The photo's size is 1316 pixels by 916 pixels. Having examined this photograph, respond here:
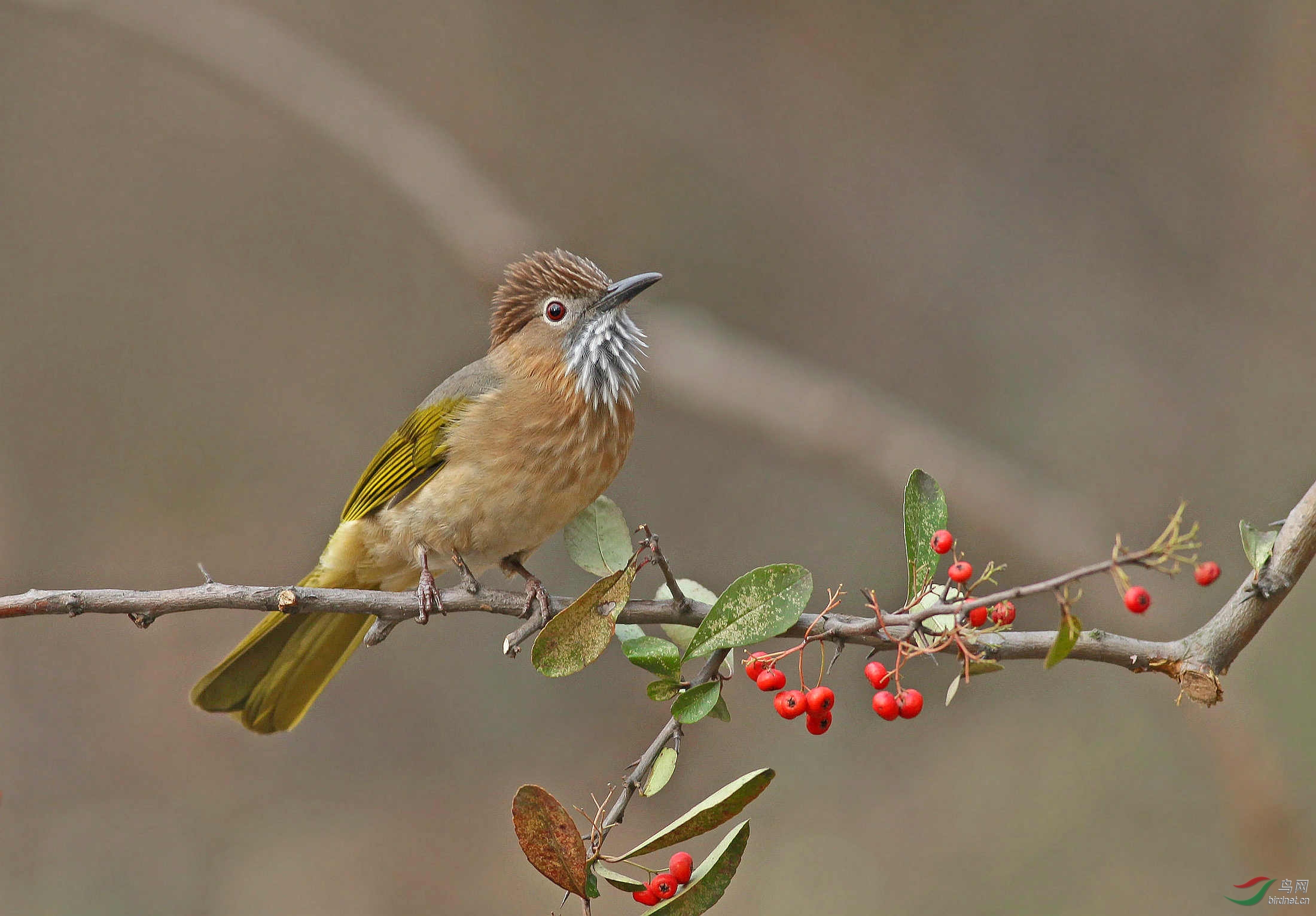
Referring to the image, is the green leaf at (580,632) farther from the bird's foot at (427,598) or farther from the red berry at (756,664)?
the bird's foot at (427,598)

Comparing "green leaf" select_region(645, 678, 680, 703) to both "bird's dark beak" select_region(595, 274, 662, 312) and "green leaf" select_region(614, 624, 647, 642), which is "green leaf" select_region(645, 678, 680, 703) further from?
"bird's dark beak" select_region(595, 274, 662, 312)

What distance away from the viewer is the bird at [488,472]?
10.8ft

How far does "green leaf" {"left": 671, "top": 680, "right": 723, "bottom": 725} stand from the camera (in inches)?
78.4

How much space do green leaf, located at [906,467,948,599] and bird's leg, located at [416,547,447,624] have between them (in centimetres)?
107

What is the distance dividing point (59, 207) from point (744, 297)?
5071mm

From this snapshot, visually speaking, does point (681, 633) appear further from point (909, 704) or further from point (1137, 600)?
point (1137, 600)

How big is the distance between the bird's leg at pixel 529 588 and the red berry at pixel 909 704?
966 millimetres

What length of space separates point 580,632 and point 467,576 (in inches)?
48.0

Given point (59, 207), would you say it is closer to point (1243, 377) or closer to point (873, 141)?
point (873, 141)

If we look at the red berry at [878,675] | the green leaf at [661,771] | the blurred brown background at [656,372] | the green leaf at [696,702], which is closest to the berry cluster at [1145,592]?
the red berry at [878,675]

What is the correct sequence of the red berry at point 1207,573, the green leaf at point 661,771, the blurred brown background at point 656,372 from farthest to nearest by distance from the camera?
the blurred brown background at point 656,372 → the green leaf at point 661,771 → the red berry at point 1207,573

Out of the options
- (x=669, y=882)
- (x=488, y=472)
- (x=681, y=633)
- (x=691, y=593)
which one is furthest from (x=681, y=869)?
(x=488, y=472)

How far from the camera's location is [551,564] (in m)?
A: 7.11

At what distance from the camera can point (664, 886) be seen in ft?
7.06
